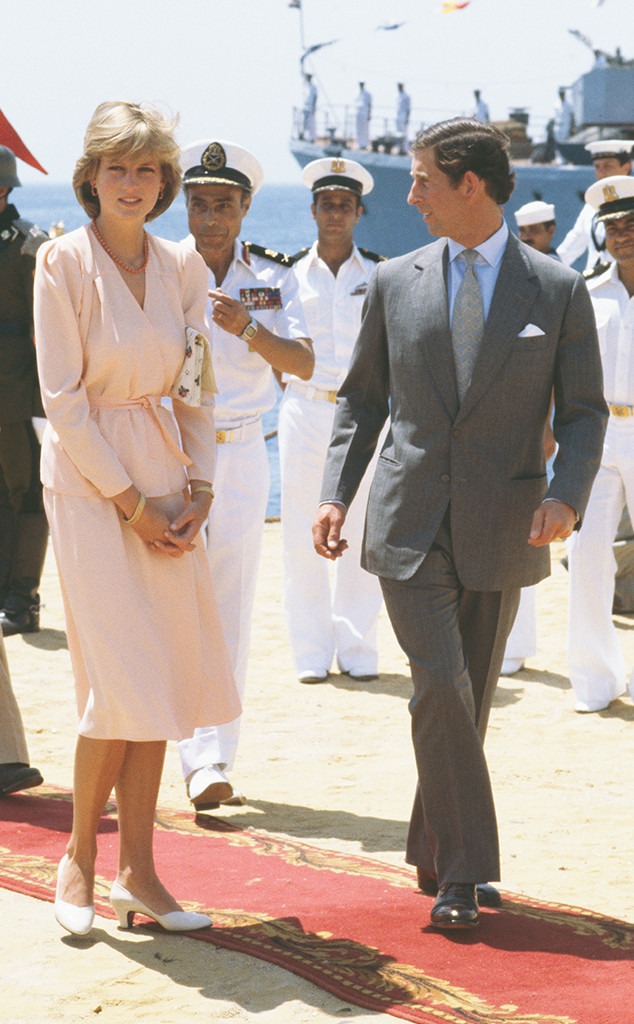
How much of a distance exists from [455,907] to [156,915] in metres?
0.76

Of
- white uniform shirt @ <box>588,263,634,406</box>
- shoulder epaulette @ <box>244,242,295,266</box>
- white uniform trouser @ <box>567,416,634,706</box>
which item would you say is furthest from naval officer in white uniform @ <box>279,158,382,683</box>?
shoulder epaulette @ <box>244,242,295,266</box>

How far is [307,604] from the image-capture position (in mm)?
8102

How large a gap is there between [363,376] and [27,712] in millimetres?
3345

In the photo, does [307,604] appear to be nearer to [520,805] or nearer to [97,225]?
[520,805]

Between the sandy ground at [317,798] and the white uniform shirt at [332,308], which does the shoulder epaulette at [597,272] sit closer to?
the white uniform shirt at [332,308]

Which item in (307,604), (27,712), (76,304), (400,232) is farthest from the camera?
(400,232)

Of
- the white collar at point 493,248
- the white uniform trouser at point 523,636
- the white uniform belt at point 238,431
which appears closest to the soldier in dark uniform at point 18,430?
the white uniform belt at point 238,431

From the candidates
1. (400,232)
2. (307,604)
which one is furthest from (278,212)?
(307,604)

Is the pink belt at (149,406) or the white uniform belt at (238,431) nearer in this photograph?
the pink belt at (149,406)

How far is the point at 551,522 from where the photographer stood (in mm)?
4133

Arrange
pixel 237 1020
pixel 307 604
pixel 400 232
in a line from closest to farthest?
1. pixel 237 1020
2. pixel 307 604
3. pixel 400 232

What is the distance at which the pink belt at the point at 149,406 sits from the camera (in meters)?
4.14

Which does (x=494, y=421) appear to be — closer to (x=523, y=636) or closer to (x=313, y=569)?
(x=313, y=569)

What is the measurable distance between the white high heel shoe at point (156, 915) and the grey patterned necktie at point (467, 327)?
1.50 meters
